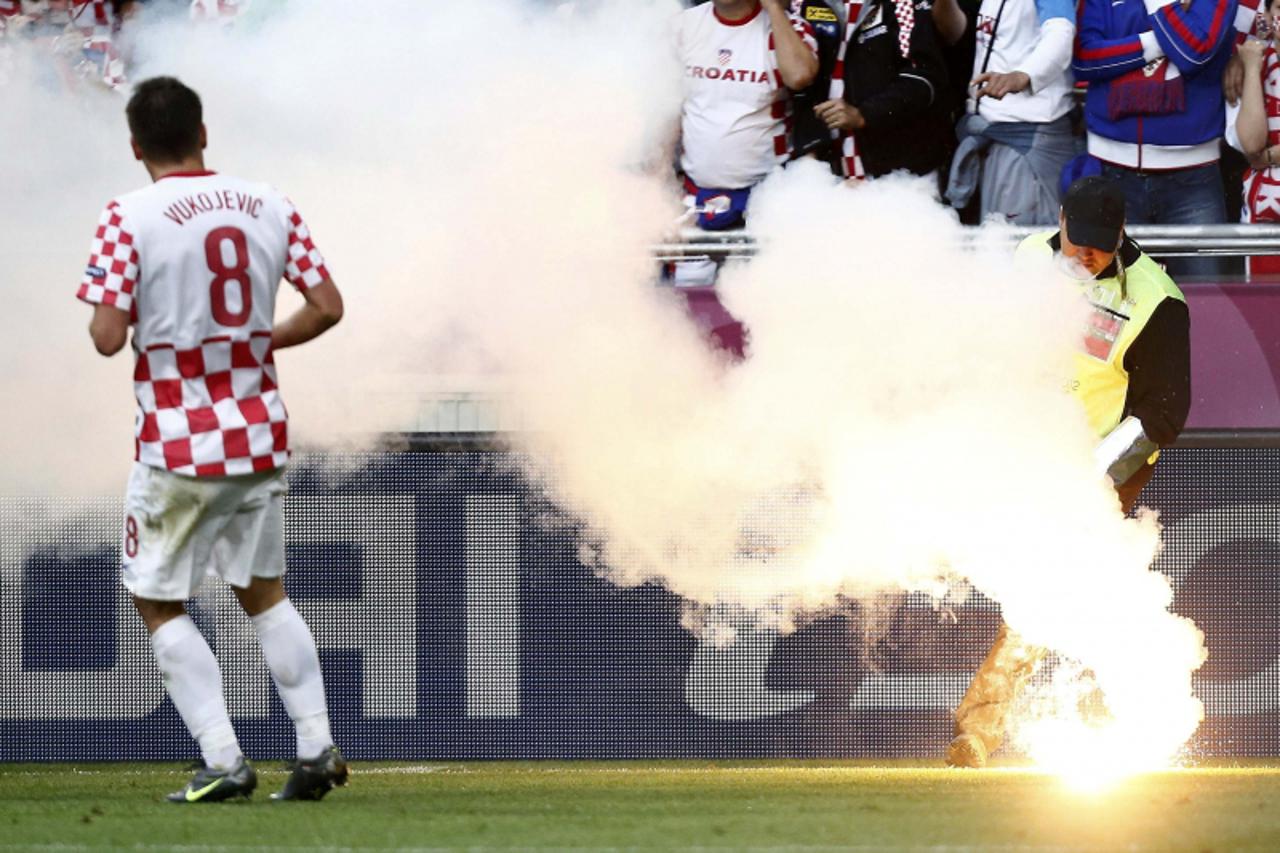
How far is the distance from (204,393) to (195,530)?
36 centimetres

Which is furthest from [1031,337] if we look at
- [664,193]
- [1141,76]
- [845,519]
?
[1141,76]

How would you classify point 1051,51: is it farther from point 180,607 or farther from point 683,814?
point 180,607

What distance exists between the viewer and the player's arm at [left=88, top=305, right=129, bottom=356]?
17.7 ft

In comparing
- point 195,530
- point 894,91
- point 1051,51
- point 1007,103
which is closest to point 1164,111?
point 1051,51

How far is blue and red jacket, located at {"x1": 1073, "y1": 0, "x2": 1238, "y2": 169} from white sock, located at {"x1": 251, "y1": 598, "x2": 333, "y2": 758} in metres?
4.35

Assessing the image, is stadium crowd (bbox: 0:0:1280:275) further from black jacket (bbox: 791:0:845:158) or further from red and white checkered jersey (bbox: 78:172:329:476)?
red and white checkered jersey (bbox: 78:172:329:476)

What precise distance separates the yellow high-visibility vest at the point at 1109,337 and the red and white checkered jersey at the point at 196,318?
2.83 meters

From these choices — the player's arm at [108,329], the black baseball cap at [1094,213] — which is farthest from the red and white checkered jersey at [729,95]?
the player's arm at [108,329]

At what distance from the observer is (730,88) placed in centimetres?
852

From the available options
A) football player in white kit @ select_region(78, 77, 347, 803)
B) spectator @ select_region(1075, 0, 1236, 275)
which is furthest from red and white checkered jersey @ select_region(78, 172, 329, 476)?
spectator @ select_region(1075, 0, 1236, 275)

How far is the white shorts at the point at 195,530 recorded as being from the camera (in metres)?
5.57

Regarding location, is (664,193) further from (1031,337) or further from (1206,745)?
(1206,745)

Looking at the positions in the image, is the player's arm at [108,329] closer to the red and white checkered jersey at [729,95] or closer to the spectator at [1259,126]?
the red and white checkered jersey at [729,95]

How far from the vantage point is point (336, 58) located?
7.55 m
